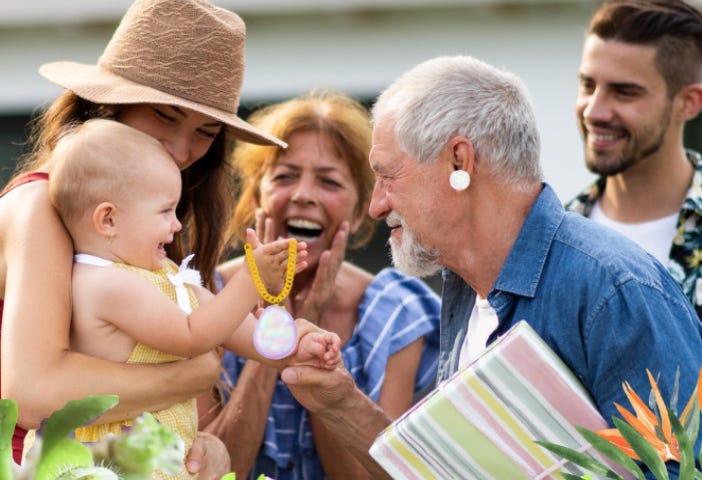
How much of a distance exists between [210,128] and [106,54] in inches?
13.7

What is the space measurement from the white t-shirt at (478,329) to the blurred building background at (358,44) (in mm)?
4872

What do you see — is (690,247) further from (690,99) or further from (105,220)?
(105,220)

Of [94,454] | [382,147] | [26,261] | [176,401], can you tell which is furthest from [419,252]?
[94,454]

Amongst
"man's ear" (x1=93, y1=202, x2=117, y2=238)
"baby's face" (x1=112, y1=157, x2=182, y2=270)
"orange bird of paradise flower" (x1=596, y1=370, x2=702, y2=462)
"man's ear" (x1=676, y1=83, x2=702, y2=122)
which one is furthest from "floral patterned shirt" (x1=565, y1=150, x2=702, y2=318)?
"orange bird of paradise flower" (x1=596, y1=370, x2=702, y2=462)

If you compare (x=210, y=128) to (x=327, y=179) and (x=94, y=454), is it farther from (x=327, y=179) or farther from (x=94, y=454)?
(x=94, y=454)

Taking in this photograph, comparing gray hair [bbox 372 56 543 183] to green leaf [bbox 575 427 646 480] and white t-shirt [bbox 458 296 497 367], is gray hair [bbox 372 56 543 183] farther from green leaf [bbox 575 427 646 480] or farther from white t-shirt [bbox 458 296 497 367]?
green leaf [bbox 575 427 646 480]

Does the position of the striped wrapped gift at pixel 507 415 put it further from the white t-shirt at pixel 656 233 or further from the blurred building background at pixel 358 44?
the blurred building background at pixel 358 44

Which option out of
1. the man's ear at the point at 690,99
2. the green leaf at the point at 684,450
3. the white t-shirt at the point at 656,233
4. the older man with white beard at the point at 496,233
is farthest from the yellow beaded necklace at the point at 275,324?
the man's ear at the point at 690,99

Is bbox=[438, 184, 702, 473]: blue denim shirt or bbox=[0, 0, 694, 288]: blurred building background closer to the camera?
bbox=[438, 184, 702, 473]: blue denim shirt

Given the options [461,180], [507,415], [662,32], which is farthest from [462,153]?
[662,32]

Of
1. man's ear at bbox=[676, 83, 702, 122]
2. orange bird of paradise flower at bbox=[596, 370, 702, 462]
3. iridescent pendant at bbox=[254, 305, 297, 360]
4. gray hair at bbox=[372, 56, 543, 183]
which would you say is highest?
gray hair at bbox=[372, 56, 543, 183]

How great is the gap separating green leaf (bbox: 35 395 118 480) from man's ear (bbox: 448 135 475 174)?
5.11ft

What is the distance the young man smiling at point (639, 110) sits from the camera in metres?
4.47

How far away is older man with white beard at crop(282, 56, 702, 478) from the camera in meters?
2.54
